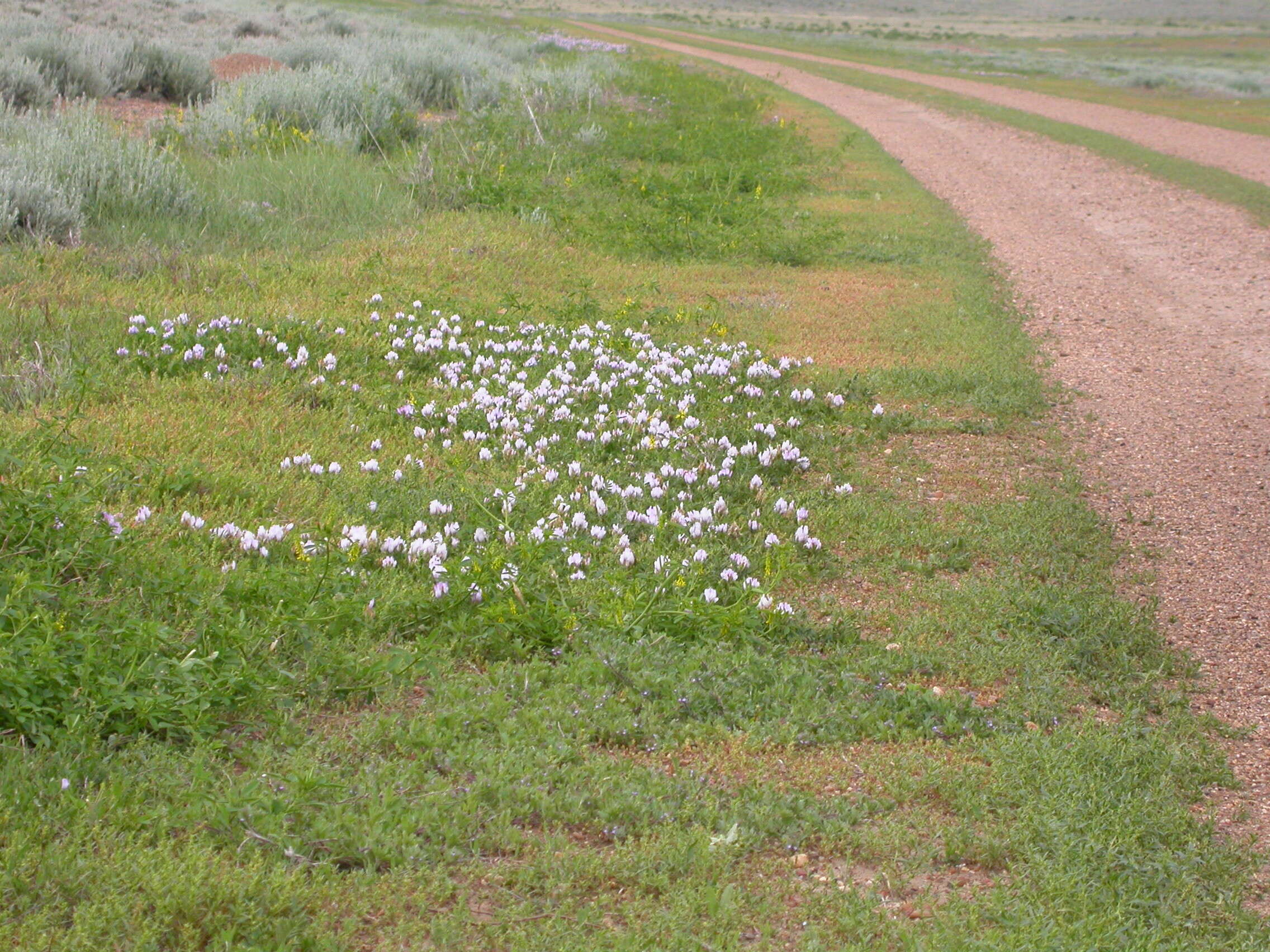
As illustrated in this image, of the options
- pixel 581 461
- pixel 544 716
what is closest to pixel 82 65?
pixel 581 461

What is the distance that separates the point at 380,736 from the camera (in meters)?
3.66

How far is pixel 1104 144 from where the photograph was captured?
816 inches

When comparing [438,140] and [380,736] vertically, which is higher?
[438,140]

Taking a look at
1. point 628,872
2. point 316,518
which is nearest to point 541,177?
point 316,518

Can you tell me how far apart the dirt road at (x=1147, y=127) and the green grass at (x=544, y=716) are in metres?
14.7

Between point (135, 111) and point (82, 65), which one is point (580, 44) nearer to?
point (82, 65)

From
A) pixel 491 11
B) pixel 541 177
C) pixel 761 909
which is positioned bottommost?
pixel 761 909

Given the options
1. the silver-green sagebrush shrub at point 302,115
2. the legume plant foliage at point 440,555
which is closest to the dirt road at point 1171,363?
the legume plant foliage at point 440,555

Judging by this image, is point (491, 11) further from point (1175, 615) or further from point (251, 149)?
point (1175, 615)

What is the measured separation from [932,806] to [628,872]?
999 millimetres

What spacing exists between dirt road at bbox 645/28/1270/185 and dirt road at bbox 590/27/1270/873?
1998mm

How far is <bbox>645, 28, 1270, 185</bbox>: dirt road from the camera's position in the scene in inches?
758

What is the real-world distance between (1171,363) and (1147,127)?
17.1 m

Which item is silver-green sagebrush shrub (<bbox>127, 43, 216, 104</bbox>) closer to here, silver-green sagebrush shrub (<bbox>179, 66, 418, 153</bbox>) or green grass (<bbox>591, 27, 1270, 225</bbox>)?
silver-green sagebrush shrub (<bbox>179, 66, 418, 153</bbox>)
